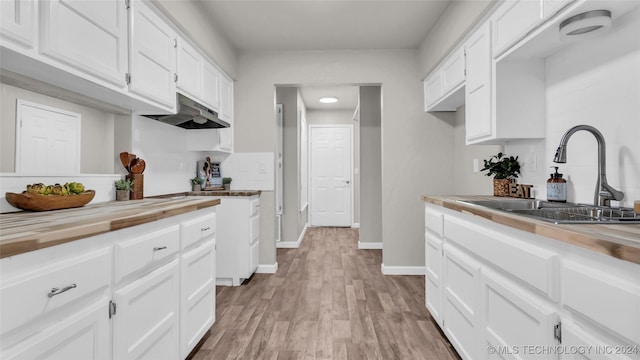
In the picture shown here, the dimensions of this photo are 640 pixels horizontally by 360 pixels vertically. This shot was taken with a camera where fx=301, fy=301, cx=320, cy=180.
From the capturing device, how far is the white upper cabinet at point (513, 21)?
1.51 m

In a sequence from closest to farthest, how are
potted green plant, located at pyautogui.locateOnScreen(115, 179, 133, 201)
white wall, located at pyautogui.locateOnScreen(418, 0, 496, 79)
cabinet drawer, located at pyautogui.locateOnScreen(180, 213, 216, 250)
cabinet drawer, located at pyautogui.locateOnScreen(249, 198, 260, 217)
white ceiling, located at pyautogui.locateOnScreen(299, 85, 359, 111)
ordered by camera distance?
1. cabinet drawer, located at pyautogui.locateOnScreen(180, 213, 216, 250)
2. potted green plant, located at pyautogui.locateOnScreen(115, 179, 133, 201)
3. white wall, located at pyautogui.locateOnScreen(418, 0, 496, 79)
4. cabinet drawer, located at pyautogui.locateOnScreen(249, 198, 260, 217)
5. white ceiling, located at pyautogui.locateOnScreen(299, 85, 359, 111)

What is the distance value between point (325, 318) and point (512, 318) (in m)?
1.40

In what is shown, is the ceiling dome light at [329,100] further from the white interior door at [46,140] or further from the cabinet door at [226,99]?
the white interior door at [46,140]

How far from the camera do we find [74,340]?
914mm

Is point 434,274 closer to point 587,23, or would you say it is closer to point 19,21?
point 587,23

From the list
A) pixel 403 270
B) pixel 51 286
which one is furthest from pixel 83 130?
pixel 403 270

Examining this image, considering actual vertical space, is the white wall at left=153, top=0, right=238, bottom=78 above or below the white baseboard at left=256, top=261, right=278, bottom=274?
above

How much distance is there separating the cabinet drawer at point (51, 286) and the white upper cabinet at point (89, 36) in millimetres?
884

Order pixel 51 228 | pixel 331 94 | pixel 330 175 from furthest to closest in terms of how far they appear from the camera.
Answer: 1. pixel 330 175
2. pixel 331 94
3. pixel 51 228

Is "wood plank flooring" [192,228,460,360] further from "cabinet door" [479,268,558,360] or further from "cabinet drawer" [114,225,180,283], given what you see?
"cabinet drawer" [114,225,180,283]

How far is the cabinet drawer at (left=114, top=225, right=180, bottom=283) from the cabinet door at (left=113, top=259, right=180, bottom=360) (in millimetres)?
60

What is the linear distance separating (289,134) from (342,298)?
2710 mm

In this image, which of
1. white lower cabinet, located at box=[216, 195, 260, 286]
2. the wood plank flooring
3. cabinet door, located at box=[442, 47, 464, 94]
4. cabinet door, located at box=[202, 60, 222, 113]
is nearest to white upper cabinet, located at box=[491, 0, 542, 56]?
cabinet door, located at box=[442, 47, 464, 94]

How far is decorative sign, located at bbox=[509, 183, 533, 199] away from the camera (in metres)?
1.98
